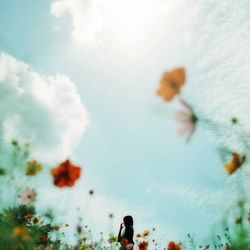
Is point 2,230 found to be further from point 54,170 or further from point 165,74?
point 165,74

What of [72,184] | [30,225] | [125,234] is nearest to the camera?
[72,184]

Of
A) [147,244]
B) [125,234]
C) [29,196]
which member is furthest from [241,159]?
[125,234]

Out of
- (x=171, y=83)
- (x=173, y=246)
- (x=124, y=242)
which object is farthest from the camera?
(x=124, y=242)

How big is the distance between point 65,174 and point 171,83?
1.71 meters

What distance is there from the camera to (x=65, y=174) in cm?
303

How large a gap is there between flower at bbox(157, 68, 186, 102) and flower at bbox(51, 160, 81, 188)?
5.28 feet

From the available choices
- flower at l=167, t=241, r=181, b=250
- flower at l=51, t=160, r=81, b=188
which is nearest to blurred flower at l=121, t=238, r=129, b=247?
flower at l=167, t=241, r=181, b=250

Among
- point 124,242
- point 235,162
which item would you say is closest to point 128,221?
point 124,242

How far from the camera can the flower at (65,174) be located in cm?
299

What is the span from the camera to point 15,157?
4.10 m

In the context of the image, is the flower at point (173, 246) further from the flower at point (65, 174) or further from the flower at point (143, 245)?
the flower at point (65, 174)

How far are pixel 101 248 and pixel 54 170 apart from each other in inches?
162

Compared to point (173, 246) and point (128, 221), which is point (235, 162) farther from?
point (128, 221)

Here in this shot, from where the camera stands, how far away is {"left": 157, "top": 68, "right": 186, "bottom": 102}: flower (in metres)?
1.57
